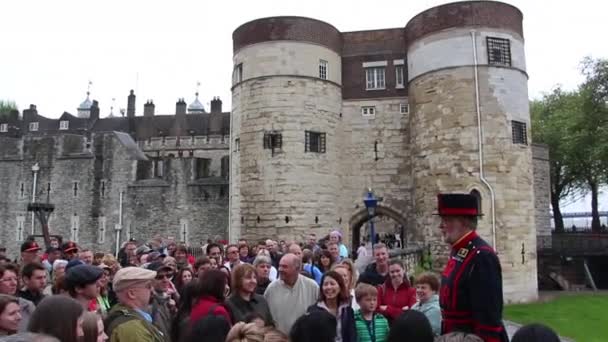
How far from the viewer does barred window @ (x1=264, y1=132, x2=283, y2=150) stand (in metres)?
20.8

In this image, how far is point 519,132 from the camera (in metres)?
20.3

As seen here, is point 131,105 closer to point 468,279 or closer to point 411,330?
point 468,279

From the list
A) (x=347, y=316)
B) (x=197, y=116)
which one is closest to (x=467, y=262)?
(x=347, y=316)

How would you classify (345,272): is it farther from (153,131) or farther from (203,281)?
(153,131)

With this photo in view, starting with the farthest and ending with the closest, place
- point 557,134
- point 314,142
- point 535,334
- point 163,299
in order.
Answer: point 557,134
point 314,142
point 163,299
point 535,334

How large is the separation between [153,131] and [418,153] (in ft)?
133

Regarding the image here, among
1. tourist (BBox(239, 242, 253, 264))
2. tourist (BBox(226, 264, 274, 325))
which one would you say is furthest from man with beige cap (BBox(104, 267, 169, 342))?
tourist (BBox(239, 242, 253, 264))

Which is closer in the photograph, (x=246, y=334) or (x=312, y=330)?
(x=246, y=334)

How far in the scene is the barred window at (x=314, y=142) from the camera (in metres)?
21.1

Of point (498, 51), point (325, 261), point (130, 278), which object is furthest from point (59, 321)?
point (498, 51)

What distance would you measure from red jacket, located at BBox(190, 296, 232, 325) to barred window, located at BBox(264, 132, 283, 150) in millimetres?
16147

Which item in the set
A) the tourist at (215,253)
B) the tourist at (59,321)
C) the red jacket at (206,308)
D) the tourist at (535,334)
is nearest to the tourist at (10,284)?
the red jacket at (206,308)

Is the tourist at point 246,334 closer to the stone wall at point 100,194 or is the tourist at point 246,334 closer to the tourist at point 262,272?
the tourist at point 262,272

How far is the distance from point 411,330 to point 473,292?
730mm
